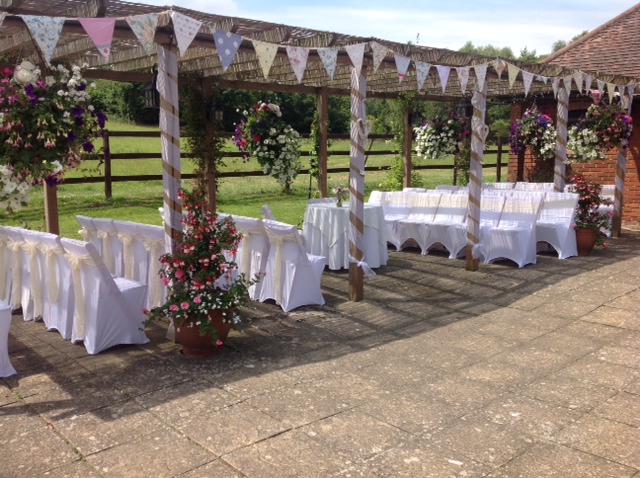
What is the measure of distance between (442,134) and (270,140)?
428cm

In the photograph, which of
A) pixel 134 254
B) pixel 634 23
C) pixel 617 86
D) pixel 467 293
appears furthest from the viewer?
pixel 634 23

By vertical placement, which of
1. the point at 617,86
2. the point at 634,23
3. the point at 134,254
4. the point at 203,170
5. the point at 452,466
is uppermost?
the point at 634,23

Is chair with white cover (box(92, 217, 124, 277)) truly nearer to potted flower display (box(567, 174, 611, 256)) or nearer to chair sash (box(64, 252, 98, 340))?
chair sash (box(64, 252, 98, 340))

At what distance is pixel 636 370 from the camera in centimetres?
425

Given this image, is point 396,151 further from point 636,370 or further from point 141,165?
point 141,165

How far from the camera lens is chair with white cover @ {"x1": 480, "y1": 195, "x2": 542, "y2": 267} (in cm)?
777

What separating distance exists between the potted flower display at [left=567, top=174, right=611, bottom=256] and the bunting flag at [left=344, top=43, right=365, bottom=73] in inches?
181

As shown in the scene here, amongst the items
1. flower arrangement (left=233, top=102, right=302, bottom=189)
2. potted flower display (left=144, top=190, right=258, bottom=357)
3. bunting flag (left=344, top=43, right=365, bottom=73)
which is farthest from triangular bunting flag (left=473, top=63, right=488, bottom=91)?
potted flower display (left=144, top=190, right=258, bottom=357)

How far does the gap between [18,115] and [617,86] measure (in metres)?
8.99

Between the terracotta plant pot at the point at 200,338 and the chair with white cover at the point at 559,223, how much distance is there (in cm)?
560

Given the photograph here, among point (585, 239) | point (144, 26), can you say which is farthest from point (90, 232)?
point (585, 239)

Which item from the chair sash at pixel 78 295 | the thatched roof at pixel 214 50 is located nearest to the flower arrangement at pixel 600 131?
the thatched roof at pixel 214 50

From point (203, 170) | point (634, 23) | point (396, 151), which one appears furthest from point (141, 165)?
point (634, 23)

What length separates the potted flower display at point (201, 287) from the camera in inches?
172
